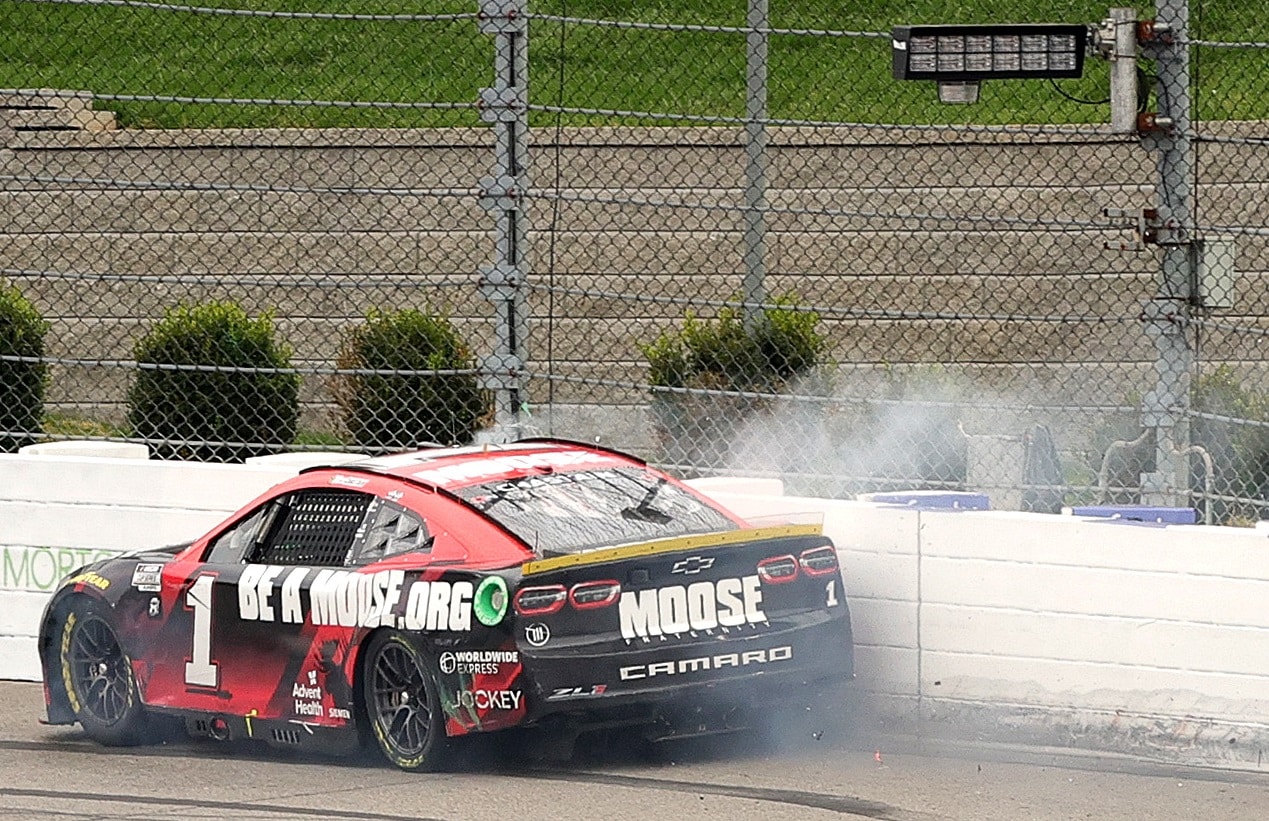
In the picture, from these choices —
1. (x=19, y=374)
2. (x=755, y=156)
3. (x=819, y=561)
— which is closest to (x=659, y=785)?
(x=819, y=561)

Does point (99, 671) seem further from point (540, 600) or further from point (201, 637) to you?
point (540, 600)

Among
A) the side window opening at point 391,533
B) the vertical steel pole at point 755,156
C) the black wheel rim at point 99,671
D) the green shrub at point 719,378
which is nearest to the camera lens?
the side window opening at point 391,533

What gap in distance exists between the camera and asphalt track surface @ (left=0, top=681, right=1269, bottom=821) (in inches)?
268

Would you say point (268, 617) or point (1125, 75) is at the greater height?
point (1125, 75)

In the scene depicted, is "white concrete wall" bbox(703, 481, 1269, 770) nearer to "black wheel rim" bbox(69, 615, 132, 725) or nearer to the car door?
the car door

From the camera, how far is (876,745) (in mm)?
8016

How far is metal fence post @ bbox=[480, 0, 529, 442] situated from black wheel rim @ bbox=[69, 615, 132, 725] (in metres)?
2.01

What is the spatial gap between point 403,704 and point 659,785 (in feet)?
3.09

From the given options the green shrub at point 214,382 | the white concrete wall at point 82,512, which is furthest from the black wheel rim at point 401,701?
the green shrub at point 214,382

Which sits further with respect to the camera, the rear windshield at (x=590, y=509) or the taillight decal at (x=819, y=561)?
the taillight decal at (x=819, y=561)

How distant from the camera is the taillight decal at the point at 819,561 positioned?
7.66 meters

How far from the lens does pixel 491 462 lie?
819 cm

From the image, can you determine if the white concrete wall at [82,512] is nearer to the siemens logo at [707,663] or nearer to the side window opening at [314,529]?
the side window opening at [314,529]

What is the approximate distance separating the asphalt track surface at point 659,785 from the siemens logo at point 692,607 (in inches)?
19.9
